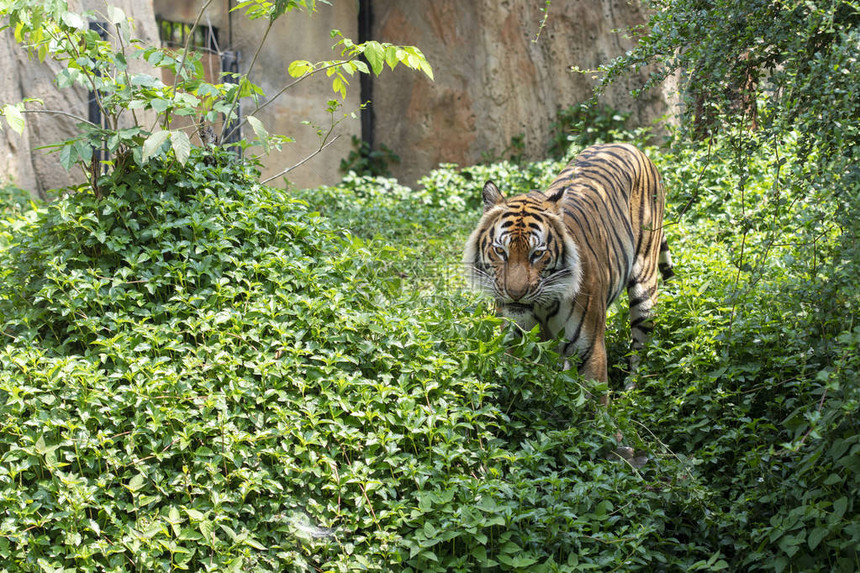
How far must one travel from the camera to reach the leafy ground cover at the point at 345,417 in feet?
10.0

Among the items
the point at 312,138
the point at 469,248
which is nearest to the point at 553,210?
the point at 469,248

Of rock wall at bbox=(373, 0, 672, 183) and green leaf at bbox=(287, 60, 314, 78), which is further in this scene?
rock wall at bbox=(373, 0, 672, 183)

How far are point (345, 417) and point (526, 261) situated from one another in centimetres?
124

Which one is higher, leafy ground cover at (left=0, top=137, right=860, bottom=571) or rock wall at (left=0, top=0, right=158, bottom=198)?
rock wall at (left=0, top=0, right=158, bottom=198)

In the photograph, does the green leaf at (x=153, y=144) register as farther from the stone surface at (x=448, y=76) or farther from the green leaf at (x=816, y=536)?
the stone surface at (x=448, y=76)

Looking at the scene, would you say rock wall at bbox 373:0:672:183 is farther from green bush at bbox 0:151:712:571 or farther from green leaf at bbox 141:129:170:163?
green leaf at bbox 141:129:170:163

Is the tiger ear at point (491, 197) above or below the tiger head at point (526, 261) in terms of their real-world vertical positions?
above

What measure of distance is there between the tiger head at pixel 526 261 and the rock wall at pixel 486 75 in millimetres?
5931

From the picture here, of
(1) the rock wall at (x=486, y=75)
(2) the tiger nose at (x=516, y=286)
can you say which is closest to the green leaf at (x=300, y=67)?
(2) the tiger nose at (x=516, y=286)

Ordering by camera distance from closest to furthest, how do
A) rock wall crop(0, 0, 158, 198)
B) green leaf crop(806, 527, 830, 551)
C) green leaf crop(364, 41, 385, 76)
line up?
green leaf crop(806, 527, 830, 551)
green leaf crop(364, 41, 385, 76)
rock wall crop(0, 0, 158, 198)

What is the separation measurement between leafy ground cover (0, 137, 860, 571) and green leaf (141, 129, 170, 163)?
40 centimetres

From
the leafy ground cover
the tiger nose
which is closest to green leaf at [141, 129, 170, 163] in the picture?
the leafy ground cover

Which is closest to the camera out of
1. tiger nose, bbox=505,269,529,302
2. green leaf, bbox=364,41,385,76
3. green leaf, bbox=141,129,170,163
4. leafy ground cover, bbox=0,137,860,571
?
leafy ground cover, bbox=0,137,860,571

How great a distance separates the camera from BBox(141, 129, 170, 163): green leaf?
3753 mm
